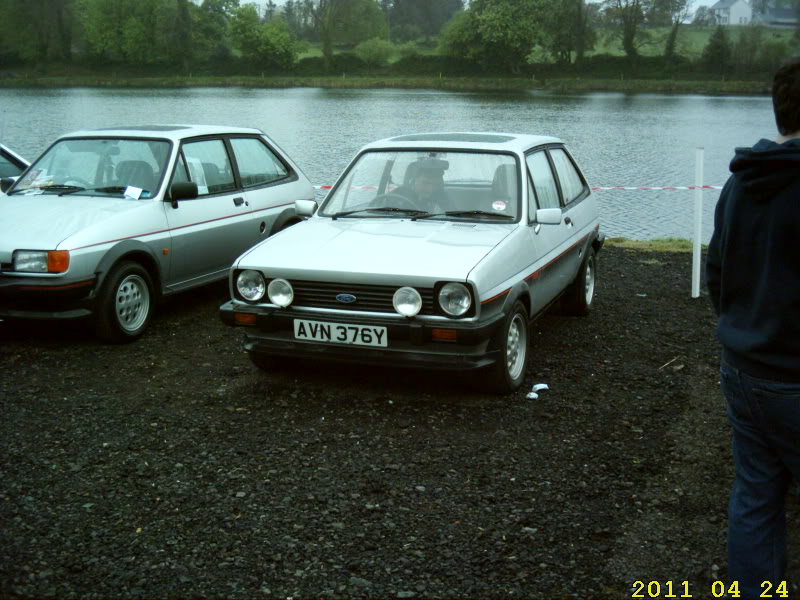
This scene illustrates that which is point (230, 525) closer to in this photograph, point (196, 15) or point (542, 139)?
point (542, 139)

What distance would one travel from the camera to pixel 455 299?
17.2 ft

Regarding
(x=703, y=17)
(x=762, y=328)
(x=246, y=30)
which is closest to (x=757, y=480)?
(x=762, y=328)

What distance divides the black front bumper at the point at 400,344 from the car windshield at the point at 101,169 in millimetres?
2541

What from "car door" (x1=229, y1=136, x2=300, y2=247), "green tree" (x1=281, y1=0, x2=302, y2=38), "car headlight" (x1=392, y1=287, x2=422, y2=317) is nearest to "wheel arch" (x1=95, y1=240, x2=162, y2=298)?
"car door" (x1=229, y1=136, x2=300, y2=247)

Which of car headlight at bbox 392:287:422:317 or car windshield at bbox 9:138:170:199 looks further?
car windshield at bbox 9:138:170:199

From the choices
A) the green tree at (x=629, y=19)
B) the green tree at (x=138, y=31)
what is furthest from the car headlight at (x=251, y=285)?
the green tree at (x=138, y=31)

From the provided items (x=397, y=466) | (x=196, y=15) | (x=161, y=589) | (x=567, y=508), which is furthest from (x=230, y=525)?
(x=196, y=15)

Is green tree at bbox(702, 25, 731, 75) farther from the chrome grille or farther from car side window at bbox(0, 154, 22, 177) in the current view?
the chrome grille

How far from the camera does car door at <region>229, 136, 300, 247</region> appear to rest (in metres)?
8.45

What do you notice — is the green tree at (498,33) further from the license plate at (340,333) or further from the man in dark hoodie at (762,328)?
the man in dark hoodie at (762,328)

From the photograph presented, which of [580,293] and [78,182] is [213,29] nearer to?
[78,182]

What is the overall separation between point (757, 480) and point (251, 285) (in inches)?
143

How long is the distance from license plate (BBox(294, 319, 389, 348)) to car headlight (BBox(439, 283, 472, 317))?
0.41m

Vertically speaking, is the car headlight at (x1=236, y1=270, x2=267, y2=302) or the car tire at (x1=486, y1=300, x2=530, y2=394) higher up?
the car headlight at (x1=236, y1=270, x2=267, y2=302)
